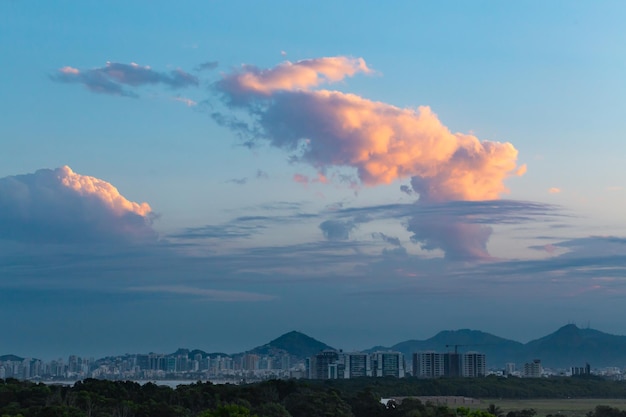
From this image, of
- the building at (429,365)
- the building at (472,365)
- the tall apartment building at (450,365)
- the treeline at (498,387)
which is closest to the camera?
the treeline at (498,387)

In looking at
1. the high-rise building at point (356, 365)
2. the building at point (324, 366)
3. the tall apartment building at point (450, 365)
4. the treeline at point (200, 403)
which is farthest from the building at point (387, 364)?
the treeline at point (200, 403)

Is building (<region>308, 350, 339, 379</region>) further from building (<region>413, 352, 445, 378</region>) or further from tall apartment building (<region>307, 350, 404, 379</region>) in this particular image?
building (<region>413, 352, 445, 378</region>)

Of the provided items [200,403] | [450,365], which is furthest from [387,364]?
[200,403]

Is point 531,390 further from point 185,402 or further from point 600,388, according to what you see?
point 185,402

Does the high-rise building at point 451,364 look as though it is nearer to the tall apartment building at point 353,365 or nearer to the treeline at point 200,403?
the tall apartment building at point 353,365

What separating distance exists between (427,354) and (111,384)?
124 metres

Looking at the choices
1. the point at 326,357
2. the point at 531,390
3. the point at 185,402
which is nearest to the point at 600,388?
the point at 531,390

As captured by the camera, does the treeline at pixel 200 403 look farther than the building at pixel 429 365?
No

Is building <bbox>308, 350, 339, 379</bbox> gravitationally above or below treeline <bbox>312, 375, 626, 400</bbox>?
above

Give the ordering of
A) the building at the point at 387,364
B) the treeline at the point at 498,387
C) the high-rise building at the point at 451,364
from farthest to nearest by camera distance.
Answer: the building at the point at 387,364 < the high-rise building at the point at 451,364 < the treeline at the point at 498,387

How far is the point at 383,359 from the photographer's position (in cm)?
18362

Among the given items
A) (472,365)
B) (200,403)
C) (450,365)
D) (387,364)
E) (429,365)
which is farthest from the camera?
(387,364)

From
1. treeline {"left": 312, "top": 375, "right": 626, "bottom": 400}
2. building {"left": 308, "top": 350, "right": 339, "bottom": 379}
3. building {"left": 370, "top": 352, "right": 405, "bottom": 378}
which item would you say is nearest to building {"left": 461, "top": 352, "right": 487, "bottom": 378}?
building {"left": 370, "top": 352, "right": 405, "bottom": 378}

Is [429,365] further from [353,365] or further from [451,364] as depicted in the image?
[353,365]
